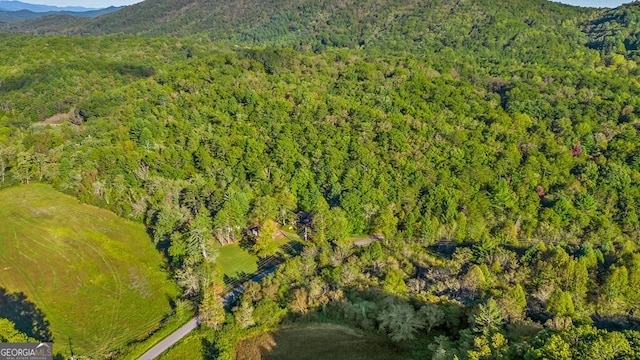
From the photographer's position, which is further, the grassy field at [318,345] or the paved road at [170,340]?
the paved road at [170,340]

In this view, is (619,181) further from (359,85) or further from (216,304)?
(216,304)

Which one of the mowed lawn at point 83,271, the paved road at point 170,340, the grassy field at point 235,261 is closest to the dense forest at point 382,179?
the grassy field at point 235,261

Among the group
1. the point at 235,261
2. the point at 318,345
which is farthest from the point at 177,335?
the point at 235,261

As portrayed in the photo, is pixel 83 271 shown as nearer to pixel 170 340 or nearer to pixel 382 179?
pixel 170 340

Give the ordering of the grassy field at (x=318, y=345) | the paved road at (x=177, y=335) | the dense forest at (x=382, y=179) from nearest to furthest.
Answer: the grassy field at (x=318, y=345) → the paved road at (x=177, y=335) → the dense forest at (x=382, y=179)

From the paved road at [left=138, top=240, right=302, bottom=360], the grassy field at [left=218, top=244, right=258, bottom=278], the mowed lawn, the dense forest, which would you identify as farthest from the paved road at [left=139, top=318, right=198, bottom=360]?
the grassy field at [left=218, top=244, right=258, bottom=278]

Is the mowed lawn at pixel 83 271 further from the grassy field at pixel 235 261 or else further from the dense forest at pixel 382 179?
the grassy field at pixel 235 261
